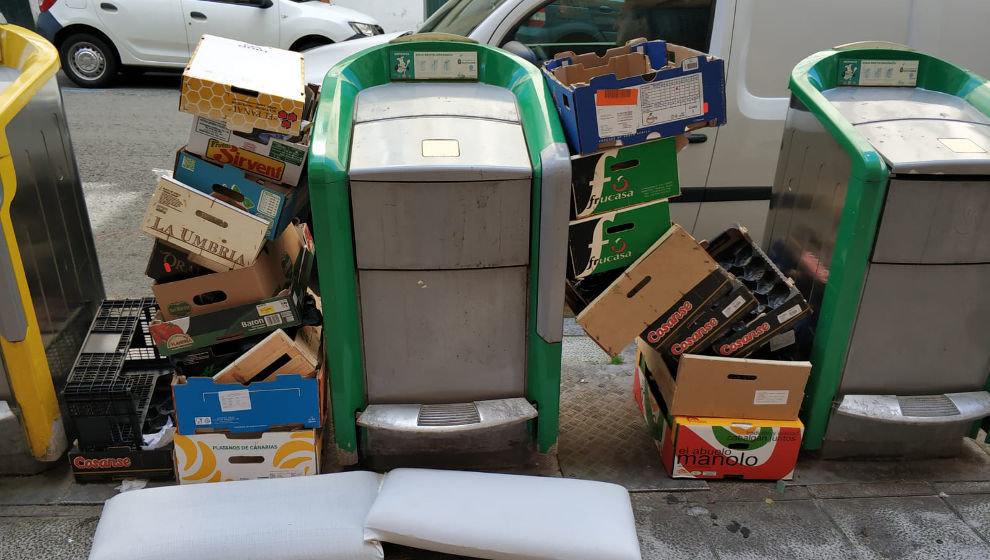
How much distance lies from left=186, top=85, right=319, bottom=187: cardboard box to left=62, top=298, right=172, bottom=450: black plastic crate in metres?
0.96

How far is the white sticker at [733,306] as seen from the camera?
3.03 metres

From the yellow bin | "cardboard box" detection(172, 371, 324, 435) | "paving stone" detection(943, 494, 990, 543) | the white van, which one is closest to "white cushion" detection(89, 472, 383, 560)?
"cardboard box" detection(172, 371, 324, 435)

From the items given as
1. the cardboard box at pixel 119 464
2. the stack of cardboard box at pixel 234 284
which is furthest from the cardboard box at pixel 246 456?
the cardboard box at pixel 119 464

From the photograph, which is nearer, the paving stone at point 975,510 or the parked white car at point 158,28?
the paving stone at point 975,510

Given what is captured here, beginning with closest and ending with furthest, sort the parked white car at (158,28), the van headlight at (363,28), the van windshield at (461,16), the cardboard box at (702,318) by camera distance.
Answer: the cardboard box at (702,318)
the van windshield at (461,16)
the parked white car at (158,28)
the van headlight at (363,28)

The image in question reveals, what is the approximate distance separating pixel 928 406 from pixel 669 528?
3.98 feet

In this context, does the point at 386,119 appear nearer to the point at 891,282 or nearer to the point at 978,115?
the point at 891,282

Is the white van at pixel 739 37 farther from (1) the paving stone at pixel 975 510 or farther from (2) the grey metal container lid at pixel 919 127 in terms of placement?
(1) the paving stone at pixel 975 510

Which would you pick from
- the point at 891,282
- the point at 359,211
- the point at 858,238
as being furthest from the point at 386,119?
the point at 891,282

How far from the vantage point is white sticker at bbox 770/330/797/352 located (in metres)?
3.23

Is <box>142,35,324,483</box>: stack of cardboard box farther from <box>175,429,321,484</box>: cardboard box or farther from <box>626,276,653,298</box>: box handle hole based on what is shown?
<box>626,276,653,298</box>: box handle hole

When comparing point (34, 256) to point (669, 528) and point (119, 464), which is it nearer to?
point (119, 464)

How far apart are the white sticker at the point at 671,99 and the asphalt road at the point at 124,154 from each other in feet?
7.25

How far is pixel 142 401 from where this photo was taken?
3.27 m
